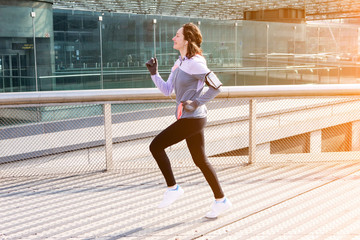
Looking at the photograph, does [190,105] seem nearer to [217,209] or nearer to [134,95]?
[217,209]

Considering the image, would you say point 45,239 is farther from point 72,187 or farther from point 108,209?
point 72,187

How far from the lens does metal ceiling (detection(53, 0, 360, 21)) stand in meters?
28.0

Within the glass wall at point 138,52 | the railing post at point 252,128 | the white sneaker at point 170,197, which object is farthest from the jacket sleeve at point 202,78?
the glass wall at point 138,52

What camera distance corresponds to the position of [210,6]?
102 ft

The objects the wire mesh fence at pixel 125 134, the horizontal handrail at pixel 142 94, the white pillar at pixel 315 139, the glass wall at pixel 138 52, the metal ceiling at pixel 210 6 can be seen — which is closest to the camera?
the horizontal handrail at pixel 142 94

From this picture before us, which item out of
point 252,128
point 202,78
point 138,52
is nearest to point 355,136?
point 252,128

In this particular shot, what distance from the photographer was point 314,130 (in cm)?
802

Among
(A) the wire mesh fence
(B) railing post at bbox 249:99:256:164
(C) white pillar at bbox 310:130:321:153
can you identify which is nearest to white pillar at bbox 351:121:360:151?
(A) the wire mesh fence

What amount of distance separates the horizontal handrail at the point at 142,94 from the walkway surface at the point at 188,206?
0.75 m

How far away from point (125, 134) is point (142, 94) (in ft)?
6.32

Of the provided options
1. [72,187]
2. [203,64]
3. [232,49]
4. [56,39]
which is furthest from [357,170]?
[232,49]

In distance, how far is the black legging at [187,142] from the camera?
3.21 m

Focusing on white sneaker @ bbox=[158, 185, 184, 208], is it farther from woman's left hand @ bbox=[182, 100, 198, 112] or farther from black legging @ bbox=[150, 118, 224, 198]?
woman's left hand @ bbox=[182, 100, 198, 112]

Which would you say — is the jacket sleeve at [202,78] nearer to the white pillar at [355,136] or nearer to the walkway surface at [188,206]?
the walkway surface at [188,206]
